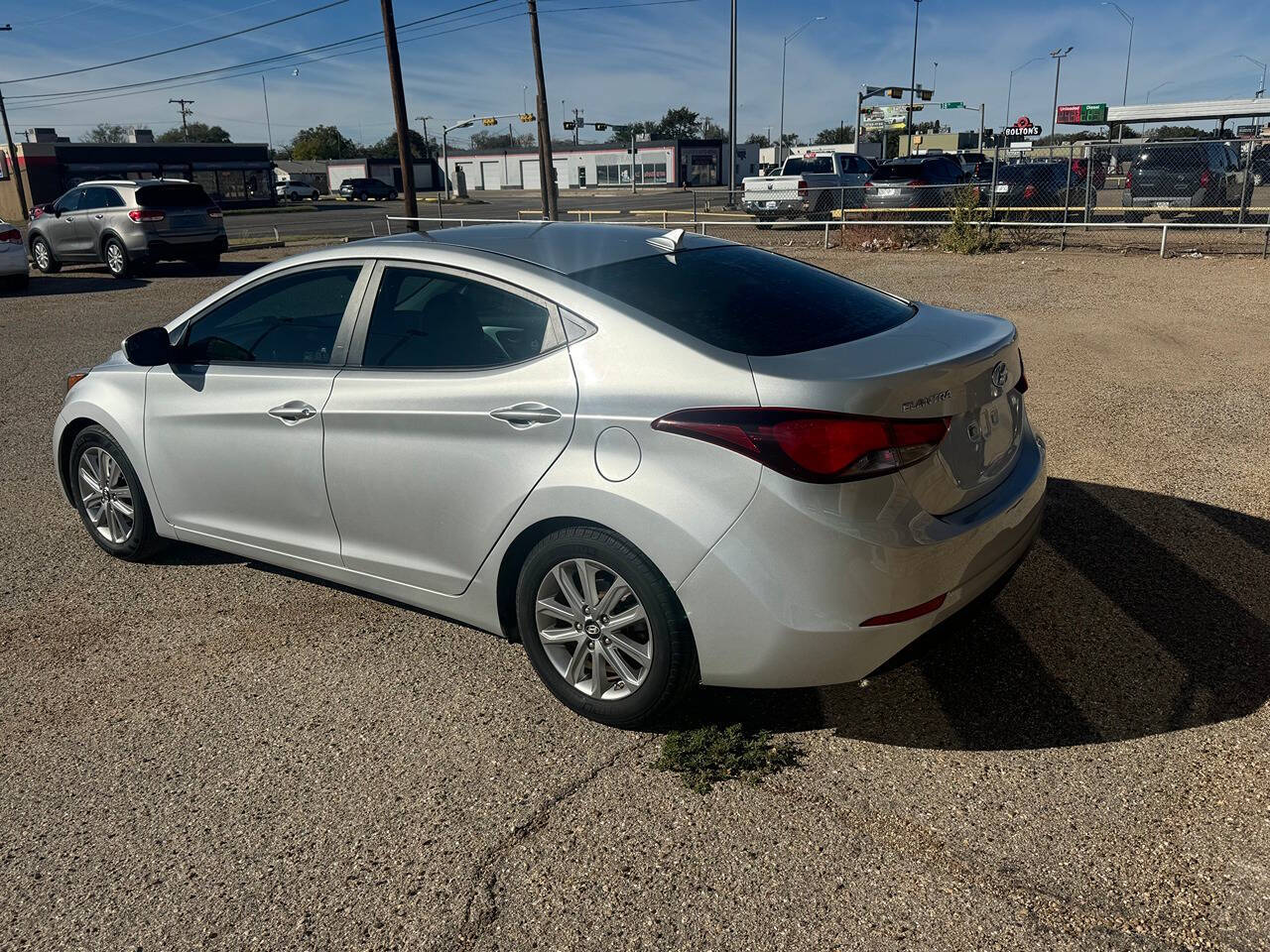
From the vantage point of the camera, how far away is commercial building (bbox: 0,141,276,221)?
53.4 meters

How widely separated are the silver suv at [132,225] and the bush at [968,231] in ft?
45.6

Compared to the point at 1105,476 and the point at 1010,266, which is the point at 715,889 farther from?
the point at 1010,266

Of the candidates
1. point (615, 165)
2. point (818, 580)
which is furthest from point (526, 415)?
point (615, 165)

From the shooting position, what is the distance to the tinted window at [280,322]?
4043 millimetres

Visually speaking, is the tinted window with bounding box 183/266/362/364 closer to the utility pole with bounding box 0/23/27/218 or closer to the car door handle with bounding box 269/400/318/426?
the car door handle with bounding box 269/400/318/426

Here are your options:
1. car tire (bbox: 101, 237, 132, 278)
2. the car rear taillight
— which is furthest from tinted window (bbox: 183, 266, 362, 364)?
car tire (bbox: 101, 237, 132, 278)

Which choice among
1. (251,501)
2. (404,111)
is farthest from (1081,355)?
(404,111)

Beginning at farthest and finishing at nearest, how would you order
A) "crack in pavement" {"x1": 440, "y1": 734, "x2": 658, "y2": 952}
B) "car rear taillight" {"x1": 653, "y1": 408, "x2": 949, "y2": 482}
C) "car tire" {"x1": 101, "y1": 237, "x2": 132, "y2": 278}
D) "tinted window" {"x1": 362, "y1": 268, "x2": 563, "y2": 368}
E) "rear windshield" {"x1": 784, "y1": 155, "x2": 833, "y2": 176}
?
"rear windshield" {"x1": 784, "y1": 155, "x2": 833, "y2": 176} → "car tire" {"x1": 101, "y1": 237, "x2": 132, "y2": 278} → "tinted window" {"x1": 362, "y1": 268, "x2": 563, "y2": 368} → "car rear taillight" {"x1": 653, "y1": 408, "x2": 949, "y2": 482} → "crack in pavement" {"x1": 440, "y1": 734, "x2": 658, "y2": 952}

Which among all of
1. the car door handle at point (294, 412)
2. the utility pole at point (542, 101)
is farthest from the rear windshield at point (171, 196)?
the car door handle at point (294, 412)

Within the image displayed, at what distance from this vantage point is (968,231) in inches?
720

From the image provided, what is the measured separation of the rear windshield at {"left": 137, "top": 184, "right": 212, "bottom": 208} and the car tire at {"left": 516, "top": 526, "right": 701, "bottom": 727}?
1903 cm

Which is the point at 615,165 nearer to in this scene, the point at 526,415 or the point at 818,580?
the point at 526,415

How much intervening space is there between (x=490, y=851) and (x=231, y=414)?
229 cm

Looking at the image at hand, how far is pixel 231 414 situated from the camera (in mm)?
4211
